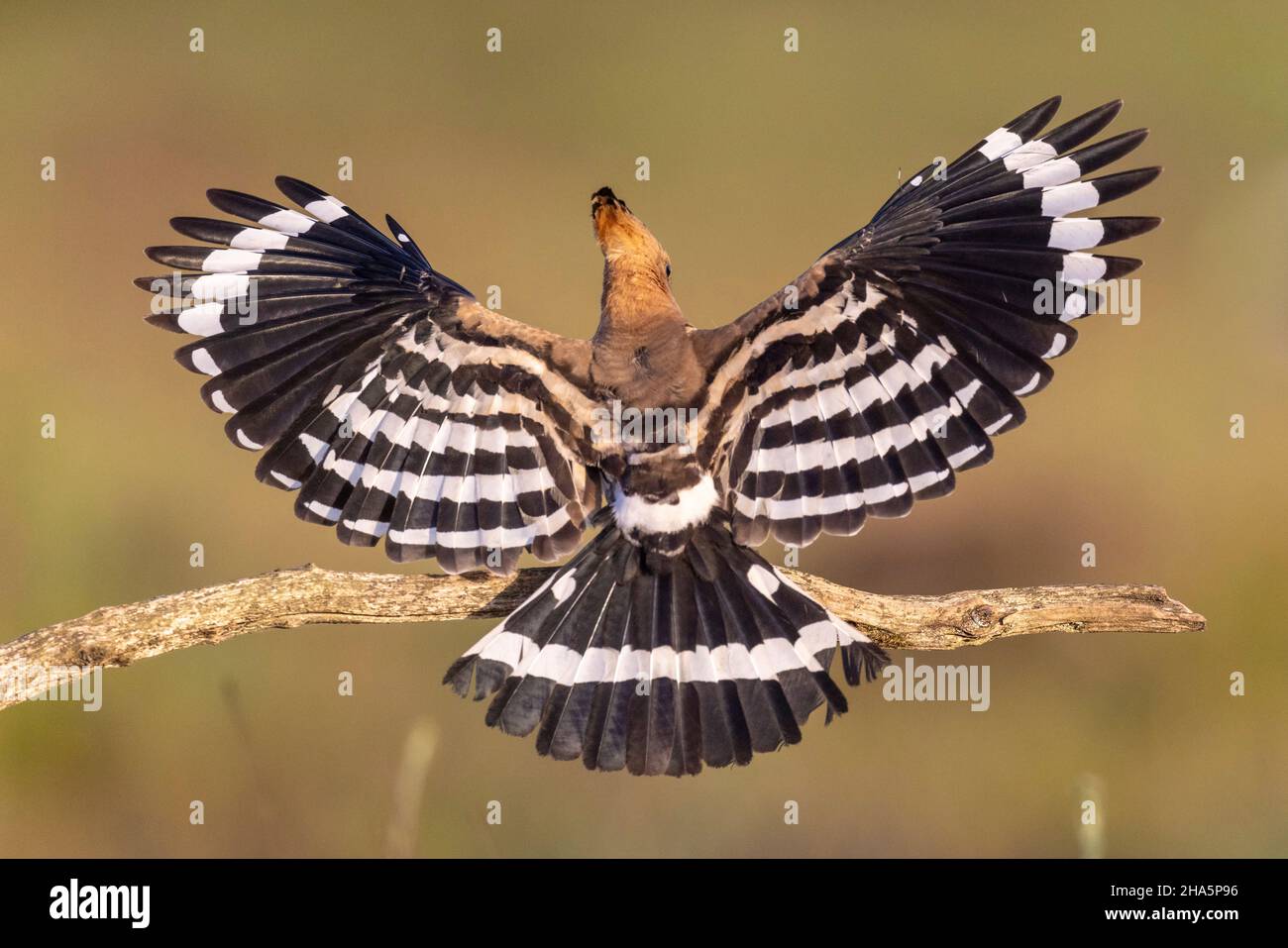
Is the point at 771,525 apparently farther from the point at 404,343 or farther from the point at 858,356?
the point at 404,343

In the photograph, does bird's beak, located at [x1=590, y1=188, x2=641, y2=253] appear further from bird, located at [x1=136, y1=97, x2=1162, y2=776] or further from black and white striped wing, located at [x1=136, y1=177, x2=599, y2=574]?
black and white striped wing, located at [x1=136, y1=177, x2=599, y2=574]

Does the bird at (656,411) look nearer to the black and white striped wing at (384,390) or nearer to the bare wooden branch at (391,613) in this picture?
the black and white striped wing at (384,390)

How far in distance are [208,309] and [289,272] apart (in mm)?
Result: 265

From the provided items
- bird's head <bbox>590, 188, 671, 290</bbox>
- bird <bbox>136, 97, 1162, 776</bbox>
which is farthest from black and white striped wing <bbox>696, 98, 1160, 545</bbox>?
bird's head <bbox>590, 188, 671, 290</bbox>

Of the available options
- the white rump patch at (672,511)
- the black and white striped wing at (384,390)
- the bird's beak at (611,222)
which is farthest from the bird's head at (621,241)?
the white rump patch at (672,511)

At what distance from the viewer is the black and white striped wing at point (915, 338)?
12.5ft

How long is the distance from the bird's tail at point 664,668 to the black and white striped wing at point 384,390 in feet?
1.00

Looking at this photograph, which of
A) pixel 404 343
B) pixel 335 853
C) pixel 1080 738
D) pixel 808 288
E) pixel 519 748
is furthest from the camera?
pixel 1080 738

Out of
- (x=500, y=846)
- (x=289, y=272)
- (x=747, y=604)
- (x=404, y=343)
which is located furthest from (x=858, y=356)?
(x=500, y=846)

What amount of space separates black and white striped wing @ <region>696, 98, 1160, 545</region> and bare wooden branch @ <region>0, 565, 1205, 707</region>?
1.01ft

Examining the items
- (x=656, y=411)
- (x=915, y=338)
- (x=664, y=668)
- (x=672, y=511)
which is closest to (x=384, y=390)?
(x=656, y=411)

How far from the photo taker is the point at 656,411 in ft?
13.3

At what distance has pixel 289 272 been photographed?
4.24 m

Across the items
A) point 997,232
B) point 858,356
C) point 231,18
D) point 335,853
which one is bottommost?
point 335,853
